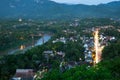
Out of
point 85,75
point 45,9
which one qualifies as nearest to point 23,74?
point 85,75

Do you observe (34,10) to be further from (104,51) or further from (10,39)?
(104,51)

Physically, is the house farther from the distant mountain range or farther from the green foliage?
the distant mountain range

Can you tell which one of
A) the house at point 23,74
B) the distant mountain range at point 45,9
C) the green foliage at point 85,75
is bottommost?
the distant mountain range at point 45,9

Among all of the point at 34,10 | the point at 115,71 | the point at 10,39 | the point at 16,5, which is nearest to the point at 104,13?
the point at 34,10

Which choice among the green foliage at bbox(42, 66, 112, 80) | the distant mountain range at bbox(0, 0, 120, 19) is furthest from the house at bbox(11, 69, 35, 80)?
the distant mountain range at bbox(0, 0, 120, 19)

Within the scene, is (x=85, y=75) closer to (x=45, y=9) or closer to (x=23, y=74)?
(x=23, y=74)

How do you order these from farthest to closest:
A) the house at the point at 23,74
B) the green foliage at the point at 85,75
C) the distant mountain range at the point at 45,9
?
1. the distant mountain range at the point at 45,9
2. the house at the point at 23,74
3. the green foliage at the point at 85,75

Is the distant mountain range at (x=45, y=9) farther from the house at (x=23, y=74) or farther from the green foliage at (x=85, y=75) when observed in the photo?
the green foliage at (x=85, y=75)

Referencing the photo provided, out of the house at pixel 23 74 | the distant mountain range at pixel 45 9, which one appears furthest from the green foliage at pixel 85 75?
the distant mountain range at pixel 45 9
